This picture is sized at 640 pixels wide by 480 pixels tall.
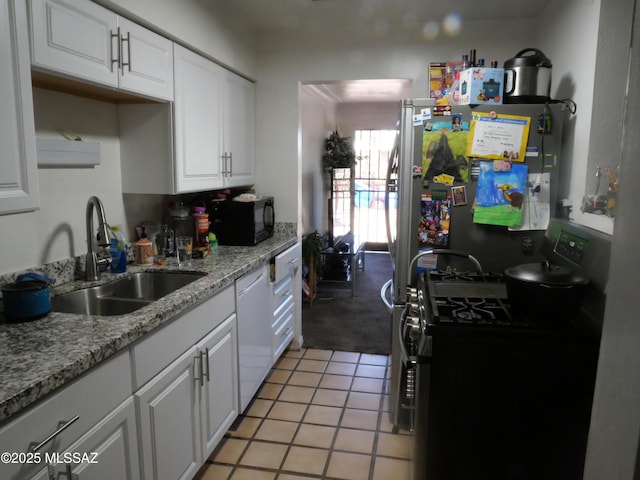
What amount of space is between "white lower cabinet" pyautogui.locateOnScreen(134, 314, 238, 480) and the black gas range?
0.93 meters

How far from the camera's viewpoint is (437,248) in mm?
2371

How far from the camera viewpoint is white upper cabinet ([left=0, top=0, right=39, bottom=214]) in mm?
1328

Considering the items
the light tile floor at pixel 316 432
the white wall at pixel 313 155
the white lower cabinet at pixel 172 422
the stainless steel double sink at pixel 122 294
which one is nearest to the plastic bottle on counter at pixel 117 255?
the stainless steel double sink at pixel 122 294

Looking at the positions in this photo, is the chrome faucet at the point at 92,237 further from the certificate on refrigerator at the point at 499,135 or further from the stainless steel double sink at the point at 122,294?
the certificate on refrigerator at the point at 499,135

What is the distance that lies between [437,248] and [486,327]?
85cm

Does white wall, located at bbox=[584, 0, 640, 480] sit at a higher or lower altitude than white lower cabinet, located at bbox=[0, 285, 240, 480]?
Answer: higher

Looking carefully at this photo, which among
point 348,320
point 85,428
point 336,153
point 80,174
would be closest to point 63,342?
point 85,428

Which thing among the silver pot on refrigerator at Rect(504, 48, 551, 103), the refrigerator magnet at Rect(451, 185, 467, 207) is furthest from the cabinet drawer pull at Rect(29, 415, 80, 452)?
the silver pot on refrigerator at Rect(504, 48, 551, 103)

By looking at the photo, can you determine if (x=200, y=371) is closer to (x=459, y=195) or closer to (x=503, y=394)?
(x=503, y=394)

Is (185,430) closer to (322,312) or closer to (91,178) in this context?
(91,178)

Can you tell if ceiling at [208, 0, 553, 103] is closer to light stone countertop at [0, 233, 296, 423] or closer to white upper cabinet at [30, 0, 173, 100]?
white upper cabinet at [30, 0, 173, 100]

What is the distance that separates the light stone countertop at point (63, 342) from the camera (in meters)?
1.10

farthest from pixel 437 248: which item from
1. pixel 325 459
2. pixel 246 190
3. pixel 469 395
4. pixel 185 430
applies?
pixel 246 190

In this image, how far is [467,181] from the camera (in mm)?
2291
